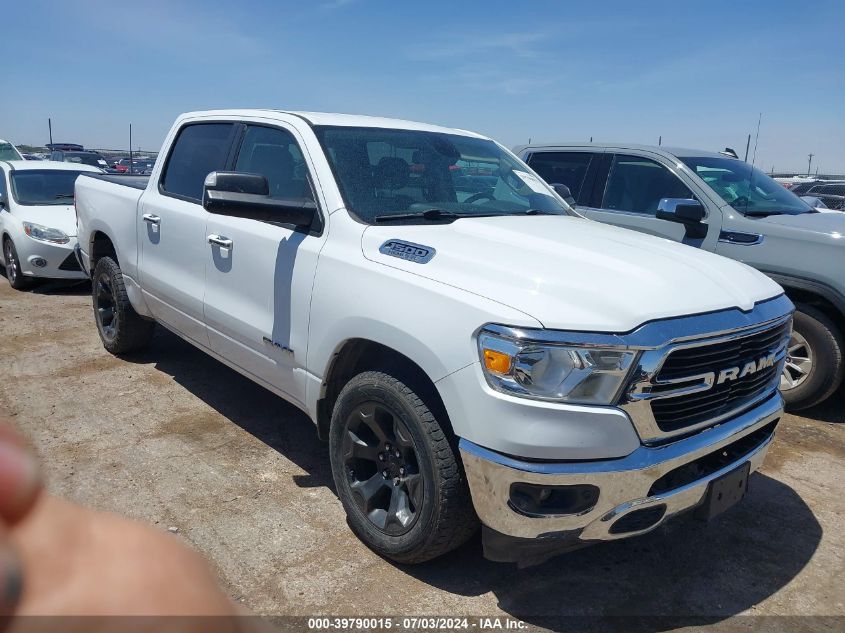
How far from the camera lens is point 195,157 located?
4.57 metres

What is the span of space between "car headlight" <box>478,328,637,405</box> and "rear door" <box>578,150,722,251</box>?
359cm

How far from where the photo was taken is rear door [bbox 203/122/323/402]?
3355mm

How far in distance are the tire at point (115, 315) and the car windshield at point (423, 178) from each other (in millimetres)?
2527

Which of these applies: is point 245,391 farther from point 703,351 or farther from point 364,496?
point 703,351

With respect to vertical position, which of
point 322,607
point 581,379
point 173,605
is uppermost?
point 173,605

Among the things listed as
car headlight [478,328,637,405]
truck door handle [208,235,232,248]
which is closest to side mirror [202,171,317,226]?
truck door handle [208,235,232,248]

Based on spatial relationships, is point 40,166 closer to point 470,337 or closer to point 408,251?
point 408,251

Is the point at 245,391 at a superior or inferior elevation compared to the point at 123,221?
inferior

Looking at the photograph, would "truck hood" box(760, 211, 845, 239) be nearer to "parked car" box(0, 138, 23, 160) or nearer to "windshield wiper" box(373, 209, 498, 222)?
"windshield wiper" box(373, 209, 498, 222)

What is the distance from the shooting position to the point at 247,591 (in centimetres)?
280

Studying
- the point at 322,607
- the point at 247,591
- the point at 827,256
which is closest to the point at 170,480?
the point at 247,591

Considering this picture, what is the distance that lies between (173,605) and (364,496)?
2.53 metres

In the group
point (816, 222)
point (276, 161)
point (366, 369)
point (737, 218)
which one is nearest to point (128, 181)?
point (276, 161)

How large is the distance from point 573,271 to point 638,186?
3760mm
